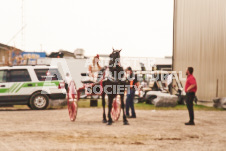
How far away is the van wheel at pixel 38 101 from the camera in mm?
22047

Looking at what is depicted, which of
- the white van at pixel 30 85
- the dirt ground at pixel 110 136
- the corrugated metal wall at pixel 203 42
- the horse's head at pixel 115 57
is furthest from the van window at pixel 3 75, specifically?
the corrugated metal wall at pixel 203 42

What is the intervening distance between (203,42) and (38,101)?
37.8 feet

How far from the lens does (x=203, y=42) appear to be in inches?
1111

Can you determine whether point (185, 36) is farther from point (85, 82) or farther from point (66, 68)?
point (85, 82)

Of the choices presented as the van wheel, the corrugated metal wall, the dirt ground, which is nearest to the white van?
the van wheel

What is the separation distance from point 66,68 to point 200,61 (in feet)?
41.3

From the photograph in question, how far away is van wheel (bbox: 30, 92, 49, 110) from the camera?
2205 centimetres

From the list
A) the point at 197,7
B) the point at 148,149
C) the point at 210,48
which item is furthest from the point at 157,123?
the point at 197,7

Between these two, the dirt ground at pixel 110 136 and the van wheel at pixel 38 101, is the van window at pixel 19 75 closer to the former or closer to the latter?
the van wheel at pixel 38 101

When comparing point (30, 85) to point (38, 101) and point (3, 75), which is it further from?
point (3, 75)

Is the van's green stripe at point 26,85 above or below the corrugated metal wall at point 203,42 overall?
below

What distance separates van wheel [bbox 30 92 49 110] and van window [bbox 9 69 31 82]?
0.91 metres

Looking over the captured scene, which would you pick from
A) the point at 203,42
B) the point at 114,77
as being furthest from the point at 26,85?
the point at 203,42

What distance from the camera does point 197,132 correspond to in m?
12.6
